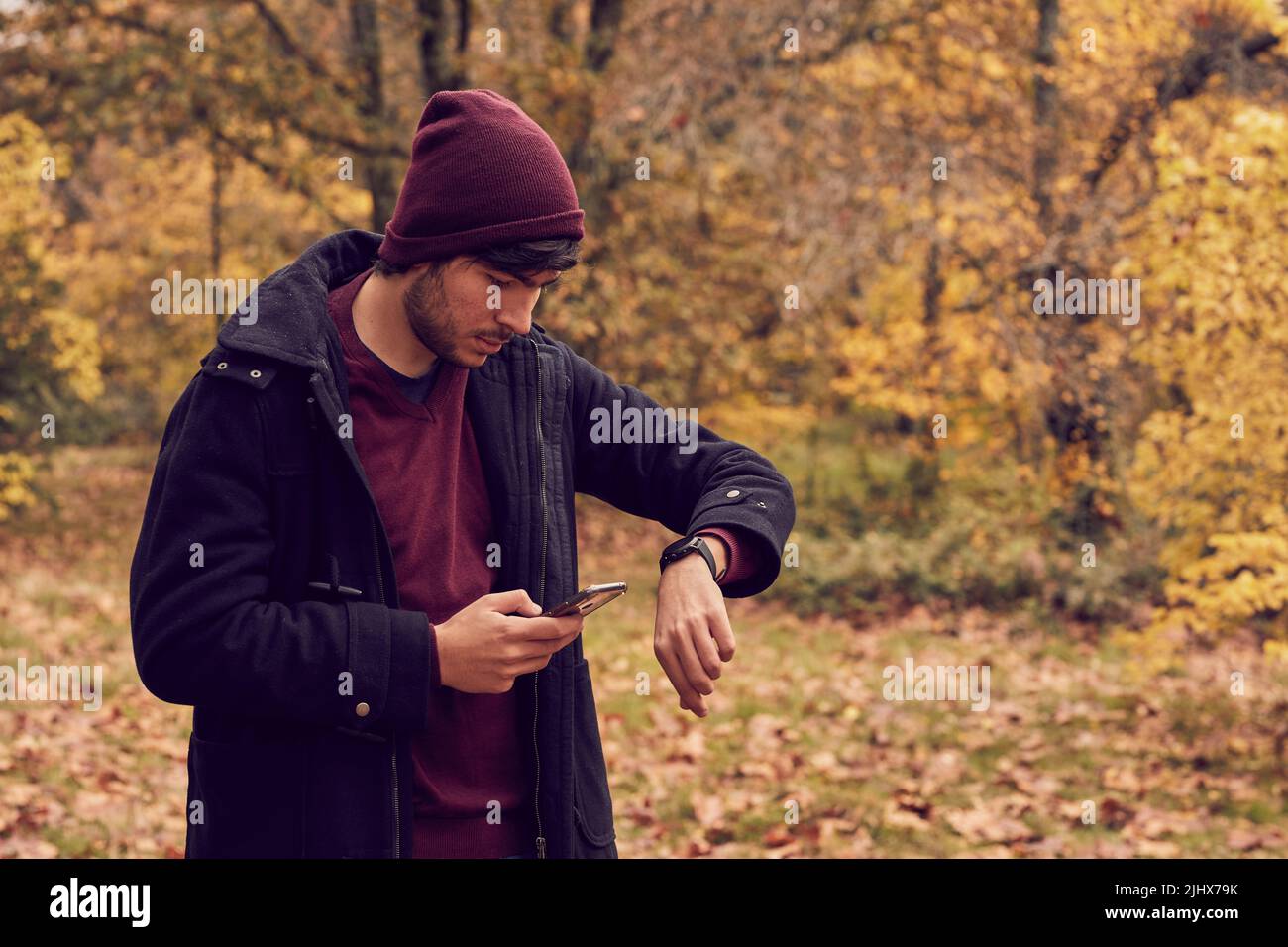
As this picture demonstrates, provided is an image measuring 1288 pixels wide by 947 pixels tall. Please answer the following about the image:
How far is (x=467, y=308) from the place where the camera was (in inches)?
78.0

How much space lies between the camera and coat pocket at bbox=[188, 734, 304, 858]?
6.11ft

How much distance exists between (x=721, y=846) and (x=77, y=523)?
41.9 ft

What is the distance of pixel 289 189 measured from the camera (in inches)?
601

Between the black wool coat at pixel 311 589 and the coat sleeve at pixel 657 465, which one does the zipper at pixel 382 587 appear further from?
the coat sleeve at pixel 657 465

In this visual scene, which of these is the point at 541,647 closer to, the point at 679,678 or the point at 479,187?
the point at 679,678

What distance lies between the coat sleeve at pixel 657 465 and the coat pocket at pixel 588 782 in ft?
1.05

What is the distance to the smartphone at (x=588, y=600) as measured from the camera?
1775 millimetres

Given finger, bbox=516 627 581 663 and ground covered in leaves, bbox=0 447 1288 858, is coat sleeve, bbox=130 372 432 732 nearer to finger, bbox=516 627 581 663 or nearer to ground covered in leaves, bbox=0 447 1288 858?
finger, bbox=516 627 581 663

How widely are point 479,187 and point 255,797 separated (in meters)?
0.97

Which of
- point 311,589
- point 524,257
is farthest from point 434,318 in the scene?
point 311,589

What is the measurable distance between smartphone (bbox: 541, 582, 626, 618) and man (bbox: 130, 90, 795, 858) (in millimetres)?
16

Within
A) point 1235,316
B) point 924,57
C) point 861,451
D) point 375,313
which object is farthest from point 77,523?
point 375,313
